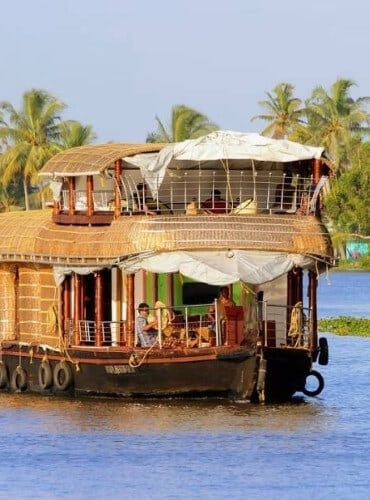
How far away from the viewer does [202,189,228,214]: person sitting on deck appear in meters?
19.4

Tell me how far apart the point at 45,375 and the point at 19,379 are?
792 mm

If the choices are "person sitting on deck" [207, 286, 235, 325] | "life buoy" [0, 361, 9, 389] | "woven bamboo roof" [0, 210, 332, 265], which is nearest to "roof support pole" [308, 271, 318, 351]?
"woven bamboo roof" [0, 210, 332, 265]

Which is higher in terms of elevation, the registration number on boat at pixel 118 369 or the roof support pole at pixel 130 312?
the roof support pole at pixel 130 312

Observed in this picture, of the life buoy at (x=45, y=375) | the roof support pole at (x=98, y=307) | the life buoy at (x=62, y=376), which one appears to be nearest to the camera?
the roof support pole at (x=98, y=307)

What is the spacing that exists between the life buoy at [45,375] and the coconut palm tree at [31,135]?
1118 inches

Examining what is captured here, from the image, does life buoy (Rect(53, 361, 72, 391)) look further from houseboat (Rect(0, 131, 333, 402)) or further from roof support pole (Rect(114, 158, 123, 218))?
roof support pole (Rect(114, 158, 123, 218))

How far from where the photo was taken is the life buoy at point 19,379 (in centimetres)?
2089

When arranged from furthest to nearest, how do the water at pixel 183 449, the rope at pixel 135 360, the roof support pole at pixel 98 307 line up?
the roof support pole at pixel 98 307 < the rope at pixel 135 360 < the water at pixel 183 449

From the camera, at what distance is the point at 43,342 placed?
20656 mm

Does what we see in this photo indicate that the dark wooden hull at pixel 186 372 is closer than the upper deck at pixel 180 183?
Yes

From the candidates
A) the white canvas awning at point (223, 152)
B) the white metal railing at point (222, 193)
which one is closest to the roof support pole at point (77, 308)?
the white metal railing at point (222, 193)

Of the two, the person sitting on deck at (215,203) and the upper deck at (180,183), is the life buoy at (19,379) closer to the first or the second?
the upper deck at (180,183)

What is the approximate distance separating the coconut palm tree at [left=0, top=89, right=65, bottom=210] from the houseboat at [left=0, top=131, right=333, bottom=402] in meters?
27.8

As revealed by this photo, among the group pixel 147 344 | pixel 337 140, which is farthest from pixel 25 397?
pixel 337 140
